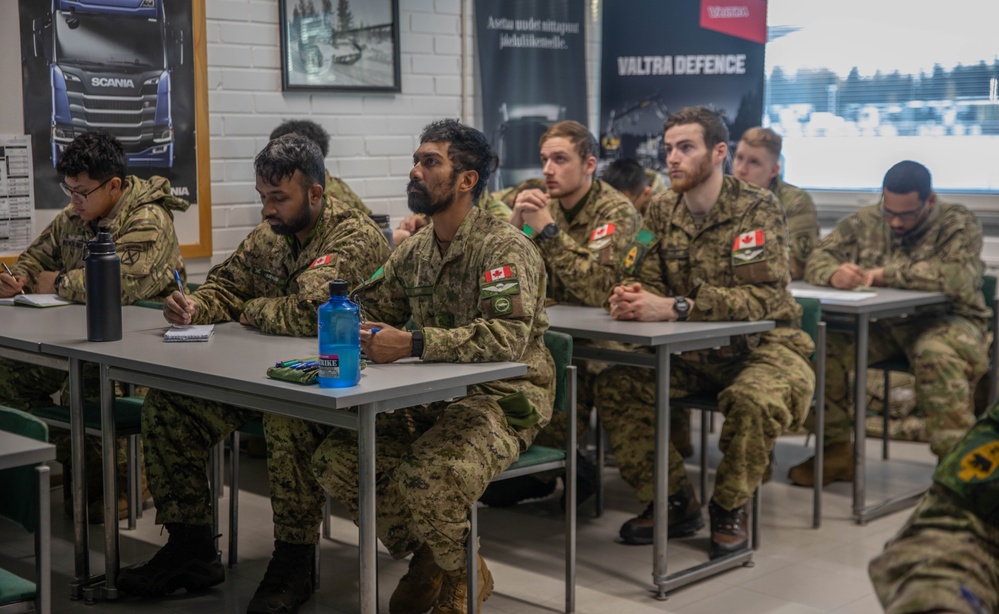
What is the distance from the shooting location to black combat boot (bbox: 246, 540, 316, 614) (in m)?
3.16

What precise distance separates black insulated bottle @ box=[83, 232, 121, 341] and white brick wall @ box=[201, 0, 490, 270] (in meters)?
1.86

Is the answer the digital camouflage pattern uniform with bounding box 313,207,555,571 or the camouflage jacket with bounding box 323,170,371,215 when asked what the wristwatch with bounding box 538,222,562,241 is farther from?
the camouflage jacket with bounding box 323,170,371,215

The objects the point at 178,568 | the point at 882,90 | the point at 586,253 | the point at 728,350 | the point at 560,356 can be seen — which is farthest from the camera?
the point at 882,90

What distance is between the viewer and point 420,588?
319 centimetres

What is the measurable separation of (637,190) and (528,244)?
2285mm

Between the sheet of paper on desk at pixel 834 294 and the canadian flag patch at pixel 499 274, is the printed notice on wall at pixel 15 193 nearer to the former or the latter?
the canadian flag patch at pixel 499 274

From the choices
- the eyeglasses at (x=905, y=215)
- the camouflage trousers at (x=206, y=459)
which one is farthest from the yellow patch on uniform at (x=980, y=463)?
the eyeglasses at (x=905, y=215)

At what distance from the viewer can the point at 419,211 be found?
3178 millimetres

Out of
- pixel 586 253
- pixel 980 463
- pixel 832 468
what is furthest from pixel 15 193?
pixel 980 463

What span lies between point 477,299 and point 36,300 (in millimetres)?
1712

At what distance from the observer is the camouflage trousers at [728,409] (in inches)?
145

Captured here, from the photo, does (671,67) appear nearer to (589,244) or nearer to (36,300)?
(589,244)

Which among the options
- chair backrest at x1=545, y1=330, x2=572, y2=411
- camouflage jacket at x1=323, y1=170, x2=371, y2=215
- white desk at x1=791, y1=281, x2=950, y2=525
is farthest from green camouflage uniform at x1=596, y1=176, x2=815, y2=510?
camouflage jacket at x1=323, y1=170, x2=371, y2=215

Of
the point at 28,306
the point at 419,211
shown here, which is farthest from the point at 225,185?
the point at 419,211
